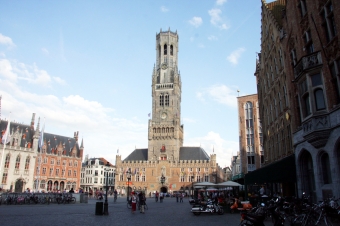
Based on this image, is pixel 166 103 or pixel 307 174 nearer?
pixel 307 174

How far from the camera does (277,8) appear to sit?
26500 mm

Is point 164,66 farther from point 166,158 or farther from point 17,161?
point 17,161

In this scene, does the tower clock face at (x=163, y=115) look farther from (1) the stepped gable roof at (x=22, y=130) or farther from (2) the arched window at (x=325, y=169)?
(2) the arched window at (x=325, y=169)

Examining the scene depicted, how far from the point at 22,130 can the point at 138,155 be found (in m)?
34.2

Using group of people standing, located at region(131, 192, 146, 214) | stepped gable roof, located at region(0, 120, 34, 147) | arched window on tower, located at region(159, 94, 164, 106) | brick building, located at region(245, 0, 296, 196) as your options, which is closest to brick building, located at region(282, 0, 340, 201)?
brick building, located at region(245, 0, 296, 196)

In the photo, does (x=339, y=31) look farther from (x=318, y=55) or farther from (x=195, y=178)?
(x=195, y=178)

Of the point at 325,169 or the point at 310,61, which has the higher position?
the point at 310,61

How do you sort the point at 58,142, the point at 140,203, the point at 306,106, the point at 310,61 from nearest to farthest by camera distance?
the point at 310,61 → the point at 306,106 → the point at 140,203 → the point at 58,142

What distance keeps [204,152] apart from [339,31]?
7435cm

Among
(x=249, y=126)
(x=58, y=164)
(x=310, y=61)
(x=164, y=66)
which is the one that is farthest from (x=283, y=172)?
(x=164, y=66)

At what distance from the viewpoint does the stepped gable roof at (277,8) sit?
24.9 meters

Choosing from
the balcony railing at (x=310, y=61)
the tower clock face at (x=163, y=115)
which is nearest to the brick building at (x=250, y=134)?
the balcony railing at (x=310, y=61)

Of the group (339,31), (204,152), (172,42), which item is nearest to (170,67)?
(172,42)

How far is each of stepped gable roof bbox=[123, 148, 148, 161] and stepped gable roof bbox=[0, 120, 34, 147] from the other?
2870 centimetres
